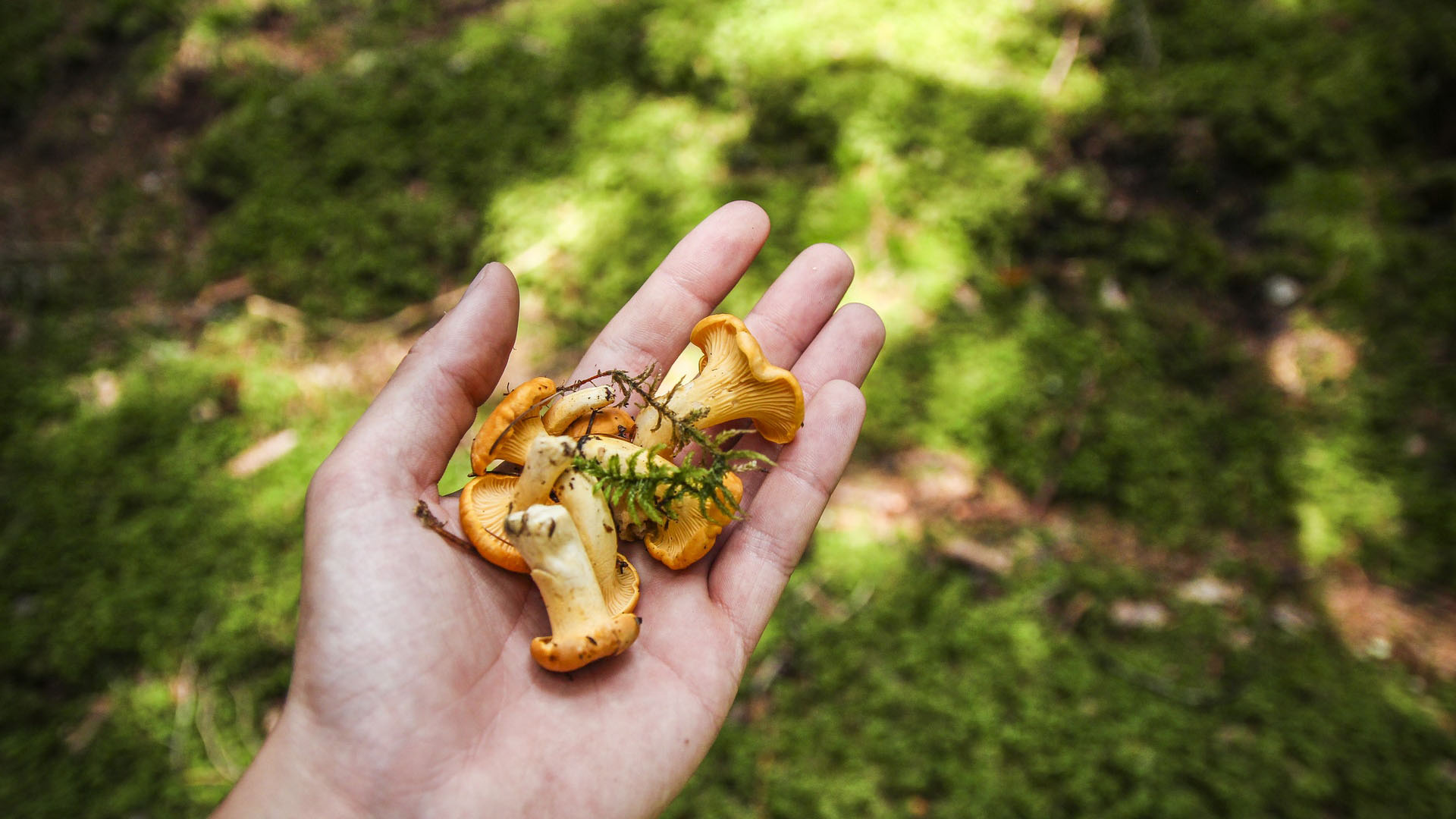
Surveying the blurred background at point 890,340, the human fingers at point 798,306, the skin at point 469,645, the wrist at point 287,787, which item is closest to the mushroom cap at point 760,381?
the skin at point 469,645

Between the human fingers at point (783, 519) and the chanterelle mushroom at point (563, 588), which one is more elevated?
the chanterelle mushroom at point (563, 588)

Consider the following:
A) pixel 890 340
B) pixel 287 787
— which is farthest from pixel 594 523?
pixel 890 340

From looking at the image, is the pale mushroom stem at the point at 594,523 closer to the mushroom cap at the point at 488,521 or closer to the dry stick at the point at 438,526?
the mushroom cap at the point at 488,521

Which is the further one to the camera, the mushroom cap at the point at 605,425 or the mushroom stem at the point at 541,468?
the mushroom cap at the point at 605,425

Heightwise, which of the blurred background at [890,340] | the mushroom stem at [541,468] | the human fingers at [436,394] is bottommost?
the blurred background at [890,340]

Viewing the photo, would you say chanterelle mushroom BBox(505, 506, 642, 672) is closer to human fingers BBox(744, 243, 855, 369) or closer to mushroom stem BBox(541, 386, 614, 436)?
mushroom stem BBox(541, 386, 614, 436)

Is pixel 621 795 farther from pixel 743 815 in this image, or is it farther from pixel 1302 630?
pixel 1302 630

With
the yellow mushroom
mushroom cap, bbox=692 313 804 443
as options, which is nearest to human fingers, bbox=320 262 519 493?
the yellow mushroom

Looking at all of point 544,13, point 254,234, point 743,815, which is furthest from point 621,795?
point 544,13
